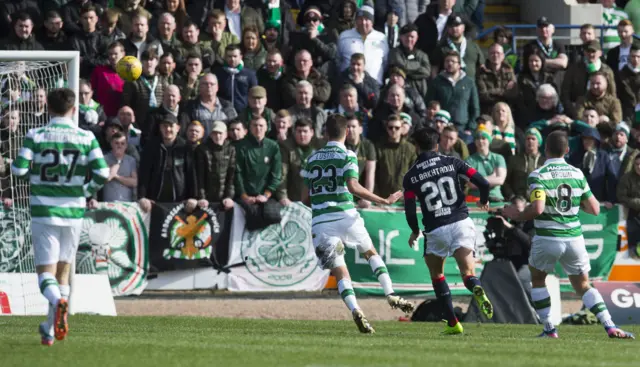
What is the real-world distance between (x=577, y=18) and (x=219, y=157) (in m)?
11.0

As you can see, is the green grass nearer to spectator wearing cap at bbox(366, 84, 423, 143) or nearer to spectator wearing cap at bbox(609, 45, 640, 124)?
spectator wearing cap at bbox(366, 84, 423, 143)

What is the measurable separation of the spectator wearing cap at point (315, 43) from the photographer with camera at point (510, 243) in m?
4.47

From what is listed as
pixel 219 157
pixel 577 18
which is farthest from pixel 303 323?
pixel 577 18

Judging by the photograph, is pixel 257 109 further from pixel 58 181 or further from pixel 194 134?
pixel 58 181

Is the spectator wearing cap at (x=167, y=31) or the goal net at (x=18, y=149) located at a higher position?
the spectator wearing cap at (x=167, y=31)

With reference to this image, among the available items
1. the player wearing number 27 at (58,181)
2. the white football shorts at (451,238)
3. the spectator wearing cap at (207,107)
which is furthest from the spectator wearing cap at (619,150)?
the player wearing number 27 at (58,181)

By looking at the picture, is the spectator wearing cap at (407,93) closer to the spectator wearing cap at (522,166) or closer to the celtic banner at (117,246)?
the spectator wearing cap at (522,166)

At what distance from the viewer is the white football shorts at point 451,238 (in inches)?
549

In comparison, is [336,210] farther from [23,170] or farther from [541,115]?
[541,115]

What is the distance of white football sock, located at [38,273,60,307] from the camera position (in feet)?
36.8

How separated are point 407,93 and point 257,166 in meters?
3.50

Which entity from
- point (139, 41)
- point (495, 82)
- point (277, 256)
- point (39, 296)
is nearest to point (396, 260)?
point (277, 256)

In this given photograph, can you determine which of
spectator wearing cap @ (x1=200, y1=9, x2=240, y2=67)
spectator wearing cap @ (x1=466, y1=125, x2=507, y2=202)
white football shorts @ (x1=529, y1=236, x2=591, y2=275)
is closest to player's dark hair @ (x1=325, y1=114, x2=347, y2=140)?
white football shorts @ (x1=529, y1=236, x2=591, y2=275)

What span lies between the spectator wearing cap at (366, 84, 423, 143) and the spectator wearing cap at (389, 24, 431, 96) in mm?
1087
